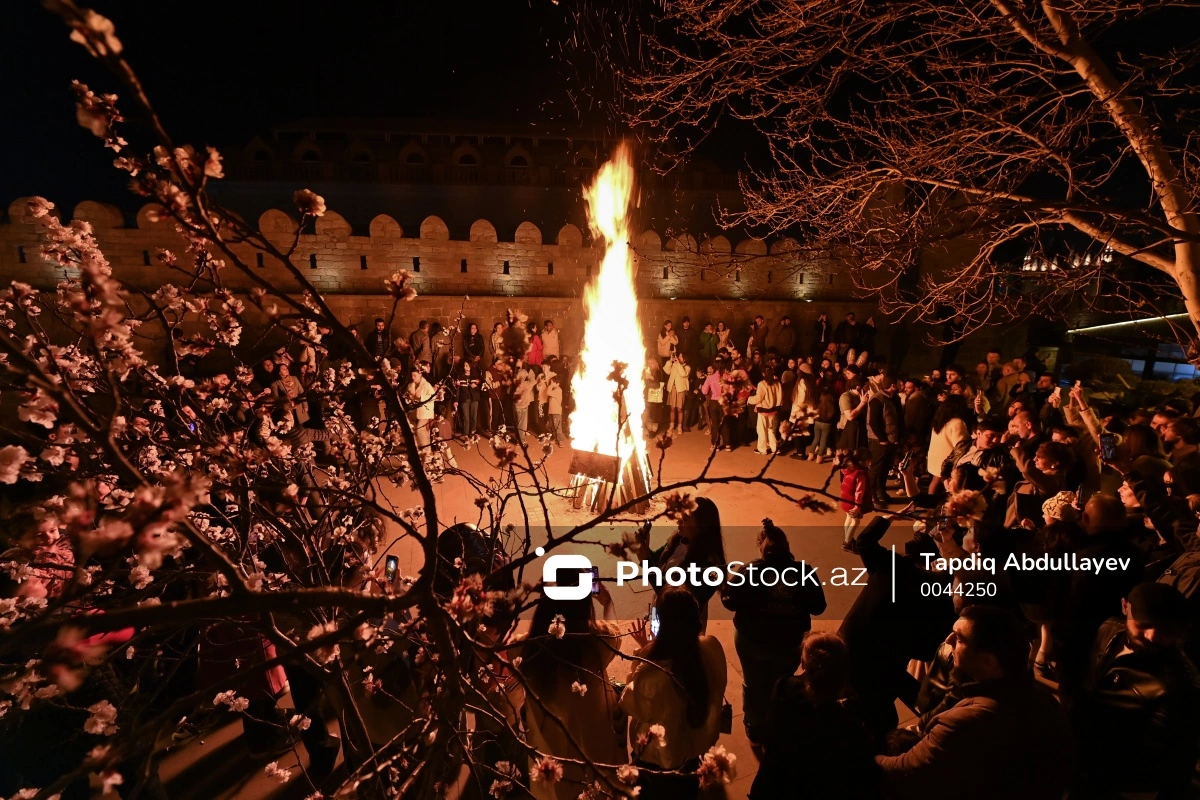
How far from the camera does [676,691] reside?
2830mm

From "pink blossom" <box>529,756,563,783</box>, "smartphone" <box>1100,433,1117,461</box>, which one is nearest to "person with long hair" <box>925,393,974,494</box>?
"smartphone" <box>1100,433,1117,461</box>

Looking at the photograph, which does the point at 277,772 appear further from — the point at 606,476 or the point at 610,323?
the point at 610,323

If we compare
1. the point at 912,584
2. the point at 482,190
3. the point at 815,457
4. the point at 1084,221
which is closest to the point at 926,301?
the point at 1084,221

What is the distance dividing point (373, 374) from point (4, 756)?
378cm

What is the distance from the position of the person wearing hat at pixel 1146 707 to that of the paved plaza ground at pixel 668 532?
1.50m

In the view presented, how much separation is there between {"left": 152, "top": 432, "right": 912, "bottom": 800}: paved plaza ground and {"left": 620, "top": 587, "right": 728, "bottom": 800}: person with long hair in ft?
2.98

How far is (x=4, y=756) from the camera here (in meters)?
3.26

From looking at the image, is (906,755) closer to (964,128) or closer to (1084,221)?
(1084,221)

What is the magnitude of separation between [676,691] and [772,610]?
1.09 meters

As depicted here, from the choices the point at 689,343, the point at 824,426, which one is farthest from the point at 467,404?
the point at 824,426

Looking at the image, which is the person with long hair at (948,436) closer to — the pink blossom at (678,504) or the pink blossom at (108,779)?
the pink blossom at (678,504)

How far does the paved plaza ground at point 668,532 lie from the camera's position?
385 cm

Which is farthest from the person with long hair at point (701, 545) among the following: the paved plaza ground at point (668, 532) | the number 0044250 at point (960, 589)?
the number 0044250 at point (960, 589)

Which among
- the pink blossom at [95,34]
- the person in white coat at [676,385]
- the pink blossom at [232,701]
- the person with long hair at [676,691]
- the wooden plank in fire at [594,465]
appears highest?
the pink blossom at [95,34]
